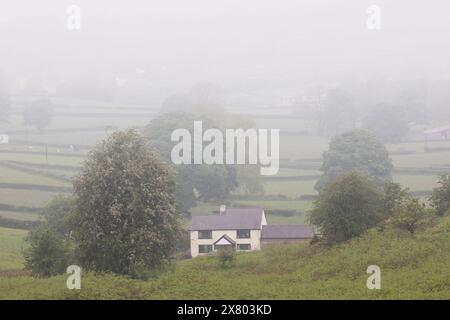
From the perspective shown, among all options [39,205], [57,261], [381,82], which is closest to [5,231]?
[39,205]

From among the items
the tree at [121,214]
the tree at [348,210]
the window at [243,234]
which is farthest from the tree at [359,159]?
the tree at [121,214]

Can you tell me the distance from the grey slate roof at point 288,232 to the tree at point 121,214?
26505mm

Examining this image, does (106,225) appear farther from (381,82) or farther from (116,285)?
(381,82)

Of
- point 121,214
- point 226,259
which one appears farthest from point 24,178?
point 121,214

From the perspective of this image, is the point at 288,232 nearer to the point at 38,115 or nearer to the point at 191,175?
the point at 191,175

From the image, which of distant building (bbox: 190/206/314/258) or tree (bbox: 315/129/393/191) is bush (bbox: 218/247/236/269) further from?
tree (bbox: 315/129/393/191)

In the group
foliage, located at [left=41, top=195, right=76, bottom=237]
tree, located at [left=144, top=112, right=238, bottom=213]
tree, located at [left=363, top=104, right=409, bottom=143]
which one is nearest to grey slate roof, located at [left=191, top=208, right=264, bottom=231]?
tree, located at [left=144, top=112, right=238, bottom=213]

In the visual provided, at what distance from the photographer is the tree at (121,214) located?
39.0m

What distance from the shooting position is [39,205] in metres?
73.1

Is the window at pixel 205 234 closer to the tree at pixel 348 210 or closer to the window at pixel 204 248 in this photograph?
the window at pixel 204 248

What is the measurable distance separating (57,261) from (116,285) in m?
7.99

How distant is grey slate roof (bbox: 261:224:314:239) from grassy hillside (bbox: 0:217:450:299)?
16382mm

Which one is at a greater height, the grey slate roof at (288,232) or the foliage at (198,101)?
the foliage at (198,101)

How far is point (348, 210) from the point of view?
46938 millimetres
